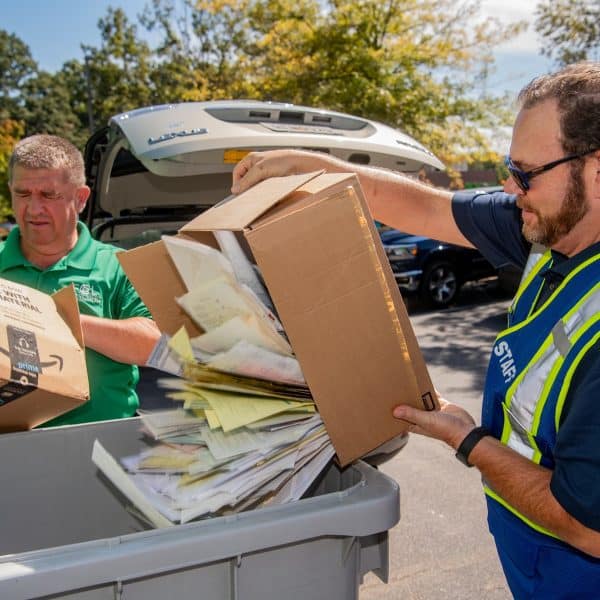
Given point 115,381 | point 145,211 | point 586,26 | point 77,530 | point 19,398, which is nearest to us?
point 19,398

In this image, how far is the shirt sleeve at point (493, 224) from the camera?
2059 millimetres

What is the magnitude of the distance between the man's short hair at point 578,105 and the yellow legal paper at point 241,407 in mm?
801

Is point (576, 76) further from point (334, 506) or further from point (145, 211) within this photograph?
point (145, 211)

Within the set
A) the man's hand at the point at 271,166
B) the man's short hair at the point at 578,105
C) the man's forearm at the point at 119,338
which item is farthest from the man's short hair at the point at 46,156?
the man's short hair at the point at 578,105

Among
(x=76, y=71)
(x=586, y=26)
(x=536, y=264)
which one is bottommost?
(x=536, y=264)

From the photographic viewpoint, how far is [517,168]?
153cm

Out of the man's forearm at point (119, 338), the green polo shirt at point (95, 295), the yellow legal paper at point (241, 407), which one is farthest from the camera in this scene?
the green polo shirt at point (95, 295)

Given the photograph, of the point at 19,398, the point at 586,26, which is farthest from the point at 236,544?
the point at 586,26

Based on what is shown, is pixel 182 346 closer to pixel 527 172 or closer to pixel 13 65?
pixel 527 172

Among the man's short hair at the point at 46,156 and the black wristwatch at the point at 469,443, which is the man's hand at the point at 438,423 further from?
the man's short hair at the point at 46,156

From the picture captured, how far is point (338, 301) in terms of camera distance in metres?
1.40

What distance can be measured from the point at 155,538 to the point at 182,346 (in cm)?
41

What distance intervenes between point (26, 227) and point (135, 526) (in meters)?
1.26

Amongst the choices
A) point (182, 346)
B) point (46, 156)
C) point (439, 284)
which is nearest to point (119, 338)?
point (46, 156)
